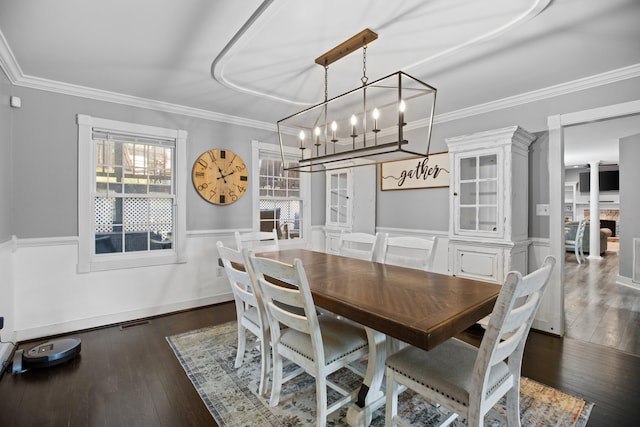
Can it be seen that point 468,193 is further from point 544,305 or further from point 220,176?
point 220,176

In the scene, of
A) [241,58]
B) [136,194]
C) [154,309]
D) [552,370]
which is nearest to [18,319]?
[154,309]

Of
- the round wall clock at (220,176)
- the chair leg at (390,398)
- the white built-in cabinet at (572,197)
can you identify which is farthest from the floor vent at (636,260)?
the white built-in cabinet at (572,197)

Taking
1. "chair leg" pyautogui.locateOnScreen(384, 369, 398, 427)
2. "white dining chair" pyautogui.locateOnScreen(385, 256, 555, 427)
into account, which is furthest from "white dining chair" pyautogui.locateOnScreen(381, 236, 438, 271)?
"chair leg" pyautogui.locateOnScreen(384, 369, 398, 427)

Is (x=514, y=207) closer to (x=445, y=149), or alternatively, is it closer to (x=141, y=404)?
(x=445, y=149)

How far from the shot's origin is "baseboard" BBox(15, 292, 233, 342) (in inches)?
115

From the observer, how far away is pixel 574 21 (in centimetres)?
192

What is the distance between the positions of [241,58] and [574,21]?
230 centimetres

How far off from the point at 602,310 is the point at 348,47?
Result: 167 inches

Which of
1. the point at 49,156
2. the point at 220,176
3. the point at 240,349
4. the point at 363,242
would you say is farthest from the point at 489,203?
the point at 49,156

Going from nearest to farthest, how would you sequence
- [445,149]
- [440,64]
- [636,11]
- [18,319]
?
[636,11] → [440,64] → [18,319] → [445,149]

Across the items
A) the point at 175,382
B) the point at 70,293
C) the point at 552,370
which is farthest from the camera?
the point at 70,293

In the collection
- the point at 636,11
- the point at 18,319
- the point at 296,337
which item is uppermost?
the point at 636,11

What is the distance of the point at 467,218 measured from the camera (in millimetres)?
3289

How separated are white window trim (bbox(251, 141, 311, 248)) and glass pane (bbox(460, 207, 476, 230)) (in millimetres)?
2307
